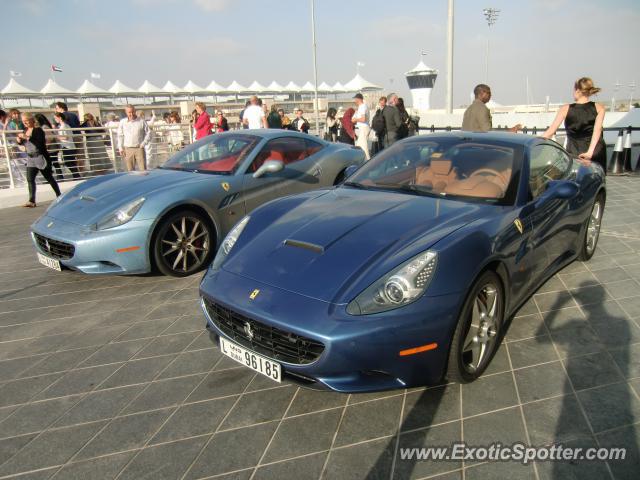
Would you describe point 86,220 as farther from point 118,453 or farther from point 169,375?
point 118,453

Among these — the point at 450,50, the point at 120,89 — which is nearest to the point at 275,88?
the point at 120,89

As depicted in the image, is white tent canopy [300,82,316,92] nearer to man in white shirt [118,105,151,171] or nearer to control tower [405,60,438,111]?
control tower [405,60,438,111]

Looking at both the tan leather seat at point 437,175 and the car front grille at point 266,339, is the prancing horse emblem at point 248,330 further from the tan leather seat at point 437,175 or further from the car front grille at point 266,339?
the tan leather seat at point 437,175

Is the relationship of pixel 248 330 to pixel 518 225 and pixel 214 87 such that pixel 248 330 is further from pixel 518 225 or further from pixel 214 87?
pixel 214 87

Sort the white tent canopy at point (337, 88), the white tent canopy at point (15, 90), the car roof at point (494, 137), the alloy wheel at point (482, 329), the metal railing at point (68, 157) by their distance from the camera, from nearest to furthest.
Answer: the alloy wheel at point (482, 329) < the car roof at point (494, 137) < the metal railing at point (68, 157) < the white tent canopy at point (15, 90) < the white tent canopy at point (337, 88)

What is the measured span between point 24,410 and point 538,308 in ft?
12.4

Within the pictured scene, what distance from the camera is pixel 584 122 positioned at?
6062mm

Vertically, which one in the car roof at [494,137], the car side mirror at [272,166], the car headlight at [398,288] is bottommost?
the car headlight at [398,288]

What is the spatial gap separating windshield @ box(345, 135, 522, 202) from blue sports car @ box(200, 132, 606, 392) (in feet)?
0.04

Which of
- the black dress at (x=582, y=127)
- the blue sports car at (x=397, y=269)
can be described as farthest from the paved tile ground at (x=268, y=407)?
the black dress at (x=582, y=127)

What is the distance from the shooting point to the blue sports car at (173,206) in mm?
4496

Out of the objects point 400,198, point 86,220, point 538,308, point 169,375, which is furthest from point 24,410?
point 538,308

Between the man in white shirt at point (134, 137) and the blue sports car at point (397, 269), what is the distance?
6752 millimetres

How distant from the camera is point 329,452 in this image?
2.35 meters
